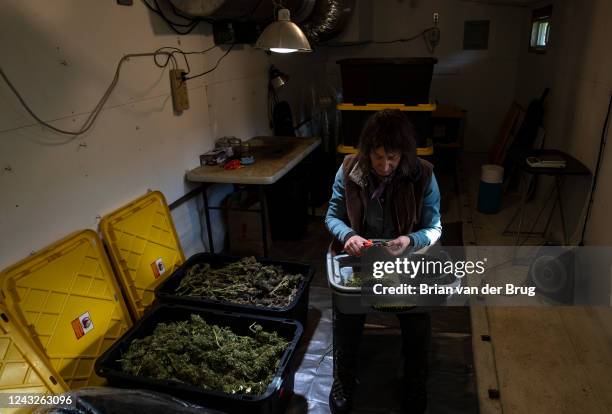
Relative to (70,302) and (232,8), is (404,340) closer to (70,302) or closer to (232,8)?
(70,302)

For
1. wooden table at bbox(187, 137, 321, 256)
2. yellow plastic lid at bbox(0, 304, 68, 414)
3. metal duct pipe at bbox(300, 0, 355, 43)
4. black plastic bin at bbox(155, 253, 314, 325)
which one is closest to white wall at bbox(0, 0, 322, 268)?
wooden table at bbox(187, 137, 321, 256)

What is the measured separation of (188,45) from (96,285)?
1513mm

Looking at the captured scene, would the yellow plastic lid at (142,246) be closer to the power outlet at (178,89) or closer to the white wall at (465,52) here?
the power outlet at (178,89)

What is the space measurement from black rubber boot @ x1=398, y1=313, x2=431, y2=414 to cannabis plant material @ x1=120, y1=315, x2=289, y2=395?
51cm

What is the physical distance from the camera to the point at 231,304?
1993 mm

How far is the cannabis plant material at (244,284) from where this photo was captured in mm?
2094

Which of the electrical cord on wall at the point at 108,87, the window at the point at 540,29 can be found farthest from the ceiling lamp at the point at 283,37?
the window at the point at 540,29

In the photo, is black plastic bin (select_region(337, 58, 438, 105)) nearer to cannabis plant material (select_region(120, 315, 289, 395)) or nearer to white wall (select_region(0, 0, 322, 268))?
white wall (select_region(0, 0, 322, 268))

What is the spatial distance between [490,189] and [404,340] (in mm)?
2409

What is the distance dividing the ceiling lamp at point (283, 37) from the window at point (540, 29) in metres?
3.00

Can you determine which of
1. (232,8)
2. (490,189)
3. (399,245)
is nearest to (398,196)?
(399,245)

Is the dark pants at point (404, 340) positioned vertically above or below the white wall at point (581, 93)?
below

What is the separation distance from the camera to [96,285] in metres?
1.86

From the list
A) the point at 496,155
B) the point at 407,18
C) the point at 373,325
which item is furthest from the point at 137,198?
the point at 407,18
